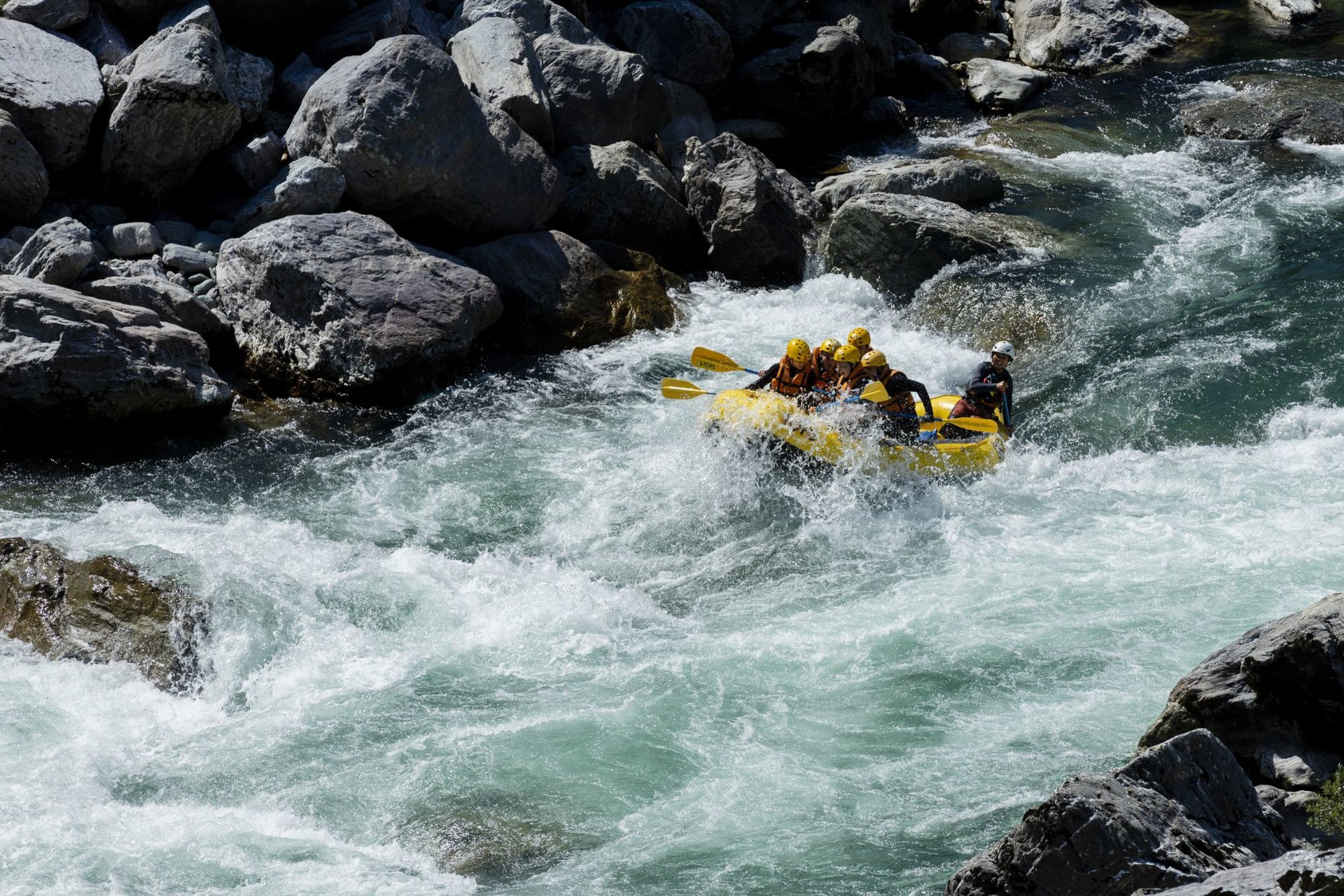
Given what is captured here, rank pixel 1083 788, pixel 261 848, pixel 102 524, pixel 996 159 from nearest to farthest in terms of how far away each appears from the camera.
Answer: pixel 1083 788 → pixel 261 848 → pixel 102 524 → pixel 996 159

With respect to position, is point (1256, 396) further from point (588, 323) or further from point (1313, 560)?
point (588, 323)

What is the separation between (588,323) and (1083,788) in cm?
853

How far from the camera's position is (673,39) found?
56.6 feet

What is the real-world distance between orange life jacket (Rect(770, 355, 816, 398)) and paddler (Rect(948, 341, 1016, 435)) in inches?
48.7

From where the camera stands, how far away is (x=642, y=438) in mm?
10695

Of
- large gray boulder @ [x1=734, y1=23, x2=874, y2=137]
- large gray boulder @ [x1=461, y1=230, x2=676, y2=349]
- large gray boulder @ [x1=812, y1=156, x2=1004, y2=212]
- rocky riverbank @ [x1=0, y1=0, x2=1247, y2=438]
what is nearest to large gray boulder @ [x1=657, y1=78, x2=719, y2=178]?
rocky riverbank @ [x1=0, y1=0, x2=1247, y2=438]

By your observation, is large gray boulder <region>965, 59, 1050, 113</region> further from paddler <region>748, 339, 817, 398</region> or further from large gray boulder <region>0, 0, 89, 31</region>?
large gray boulder <region>0, 0, 89, 31</region>

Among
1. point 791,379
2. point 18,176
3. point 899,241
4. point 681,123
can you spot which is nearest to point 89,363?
point 18,176

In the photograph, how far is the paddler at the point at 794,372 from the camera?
1044cm

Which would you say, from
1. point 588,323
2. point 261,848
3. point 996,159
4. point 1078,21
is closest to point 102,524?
point 261,848

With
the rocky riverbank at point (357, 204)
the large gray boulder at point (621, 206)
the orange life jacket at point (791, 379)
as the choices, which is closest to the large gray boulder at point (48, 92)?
the rocky riverbank at point (357, 204)

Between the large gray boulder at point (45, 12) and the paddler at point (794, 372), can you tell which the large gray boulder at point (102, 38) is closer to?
the large gray boulder at point (45, 12)

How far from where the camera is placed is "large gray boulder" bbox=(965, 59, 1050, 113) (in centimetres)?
1891

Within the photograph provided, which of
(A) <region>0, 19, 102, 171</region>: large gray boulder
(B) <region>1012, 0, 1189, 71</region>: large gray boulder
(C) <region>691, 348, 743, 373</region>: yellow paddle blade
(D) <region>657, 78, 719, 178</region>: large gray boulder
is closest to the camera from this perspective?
(C) <region>691, 348, 743, 373</region>: yellow paddle blade
